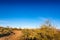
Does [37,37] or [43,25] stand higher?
[43,25]

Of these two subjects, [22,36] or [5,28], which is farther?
[5,28]

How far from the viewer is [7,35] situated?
52.8 feet

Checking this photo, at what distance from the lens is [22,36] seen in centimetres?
1529

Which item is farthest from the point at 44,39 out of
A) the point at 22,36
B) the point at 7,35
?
the point at 7,35

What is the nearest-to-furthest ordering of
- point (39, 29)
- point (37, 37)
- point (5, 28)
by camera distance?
point (37, 37) → point (39, 29) → point (5, 28)

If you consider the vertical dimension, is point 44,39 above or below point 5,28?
below

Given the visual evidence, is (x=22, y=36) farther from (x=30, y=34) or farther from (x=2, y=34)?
(x=2, y=34)

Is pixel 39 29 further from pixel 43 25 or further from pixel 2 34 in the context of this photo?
pixel 2 34

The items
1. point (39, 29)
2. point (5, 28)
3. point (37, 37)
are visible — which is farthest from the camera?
point (5, 28)

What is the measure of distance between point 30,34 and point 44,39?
110 centimetres

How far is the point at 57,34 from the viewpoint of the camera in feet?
50.2

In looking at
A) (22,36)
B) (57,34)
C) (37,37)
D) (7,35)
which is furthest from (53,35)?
(7,35)

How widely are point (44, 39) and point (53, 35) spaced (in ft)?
2.99

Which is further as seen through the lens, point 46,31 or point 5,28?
point 5,28
